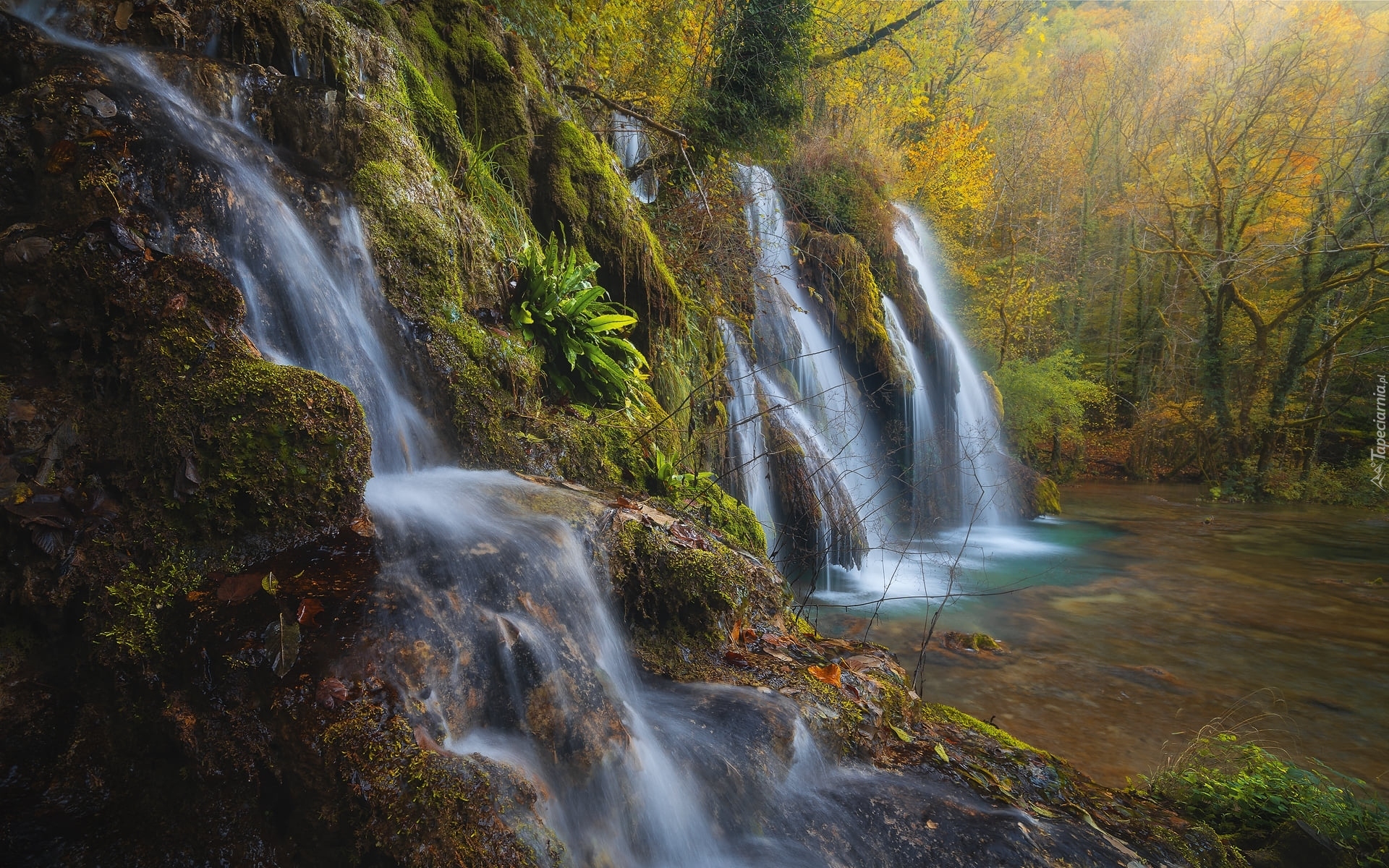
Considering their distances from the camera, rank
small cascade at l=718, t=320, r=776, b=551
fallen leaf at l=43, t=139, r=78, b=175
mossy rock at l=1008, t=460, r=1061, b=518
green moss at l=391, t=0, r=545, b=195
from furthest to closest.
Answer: mossy rock at l=1008, t=460, r=1061, b=518 < small cascade at l=718, t=320, r=776, b=551 < green moss at l=391, t=0, r=545, b=195 < fallen leaf at l=43, t=139, r=78, b=175

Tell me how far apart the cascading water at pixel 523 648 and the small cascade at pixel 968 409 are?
12.0 m

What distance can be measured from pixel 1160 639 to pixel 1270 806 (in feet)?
15.6

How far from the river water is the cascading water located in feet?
10.1

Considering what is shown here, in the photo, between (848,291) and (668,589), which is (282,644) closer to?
(668,589)

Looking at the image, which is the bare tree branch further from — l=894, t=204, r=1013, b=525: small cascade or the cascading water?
the cascading water

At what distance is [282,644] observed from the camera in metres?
2.12

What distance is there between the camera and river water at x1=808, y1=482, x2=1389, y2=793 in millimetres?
5145

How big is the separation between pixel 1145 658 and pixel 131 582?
8248mm

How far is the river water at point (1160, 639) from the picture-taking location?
16.9 ft

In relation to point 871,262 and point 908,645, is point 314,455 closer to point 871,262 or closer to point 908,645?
point 908,645

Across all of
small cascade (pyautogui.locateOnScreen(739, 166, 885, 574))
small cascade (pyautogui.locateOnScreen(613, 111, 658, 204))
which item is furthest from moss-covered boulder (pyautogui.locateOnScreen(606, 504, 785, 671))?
small cascade (pyautogui.locateOnScreen(613, 111, 658, 204))

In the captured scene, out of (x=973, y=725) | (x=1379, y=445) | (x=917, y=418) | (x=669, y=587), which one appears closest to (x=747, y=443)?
(x=973, y=725)

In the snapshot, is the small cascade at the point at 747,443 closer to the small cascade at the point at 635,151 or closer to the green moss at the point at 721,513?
the green moss at the point at 721,513

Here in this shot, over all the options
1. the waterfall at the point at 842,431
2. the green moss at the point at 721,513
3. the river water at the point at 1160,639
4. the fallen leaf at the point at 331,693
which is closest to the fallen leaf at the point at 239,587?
the fallen leaf at the point at 331,693
